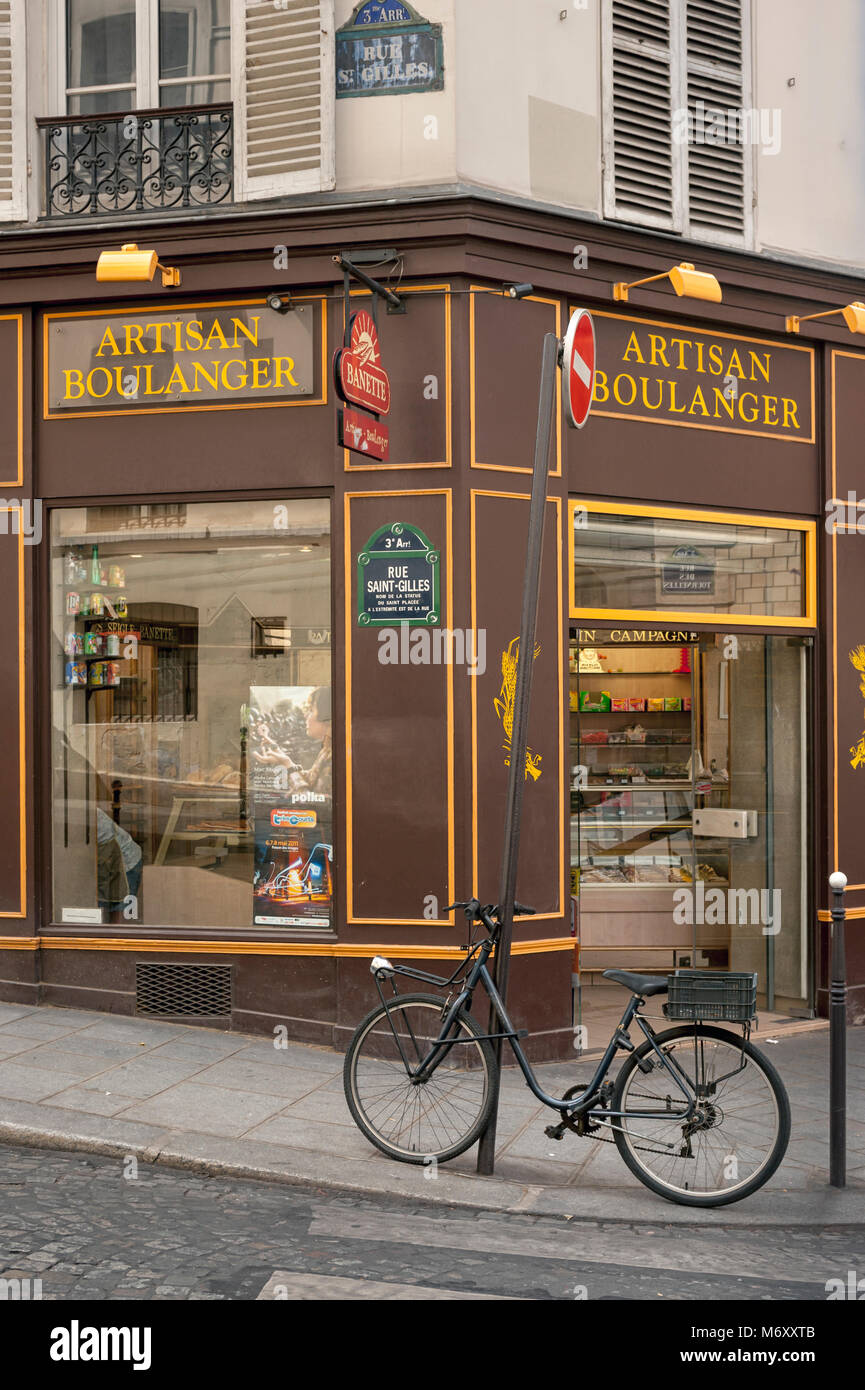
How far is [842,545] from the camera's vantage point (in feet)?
30.6

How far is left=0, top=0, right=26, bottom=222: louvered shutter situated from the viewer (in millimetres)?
8406

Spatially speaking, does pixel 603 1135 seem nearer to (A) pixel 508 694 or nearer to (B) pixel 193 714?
(A) pixel 508 694

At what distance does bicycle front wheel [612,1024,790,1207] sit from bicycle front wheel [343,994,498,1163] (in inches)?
28.3

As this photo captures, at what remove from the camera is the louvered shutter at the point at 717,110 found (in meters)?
8.82

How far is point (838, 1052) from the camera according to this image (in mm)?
5891

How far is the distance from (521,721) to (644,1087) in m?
1.72

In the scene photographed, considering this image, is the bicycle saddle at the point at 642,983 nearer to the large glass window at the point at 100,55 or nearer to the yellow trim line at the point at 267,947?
the yellow trim line at the point at 267,947

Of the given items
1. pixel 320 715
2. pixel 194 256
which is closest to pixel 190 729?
pixel 320 715

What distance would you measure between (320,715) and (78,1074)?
2626 millimetres

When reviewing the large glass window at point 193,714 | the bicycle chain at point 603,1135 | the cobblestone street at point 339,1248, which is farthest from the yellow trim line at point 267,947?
the cobblestone street at point 339,1248

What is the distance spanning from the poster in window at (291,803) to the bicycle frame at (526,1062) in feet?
7.46

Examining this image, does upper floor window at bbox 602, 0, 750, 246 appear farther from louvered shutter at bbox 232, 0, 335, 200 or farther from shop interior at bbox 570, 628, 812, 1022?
shop interior at bbox 570, 628, 812, 1022

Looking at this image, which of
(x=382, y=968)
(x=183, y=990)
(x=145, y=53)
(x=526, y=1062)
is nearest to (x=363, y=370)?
(x=145, y=53)
